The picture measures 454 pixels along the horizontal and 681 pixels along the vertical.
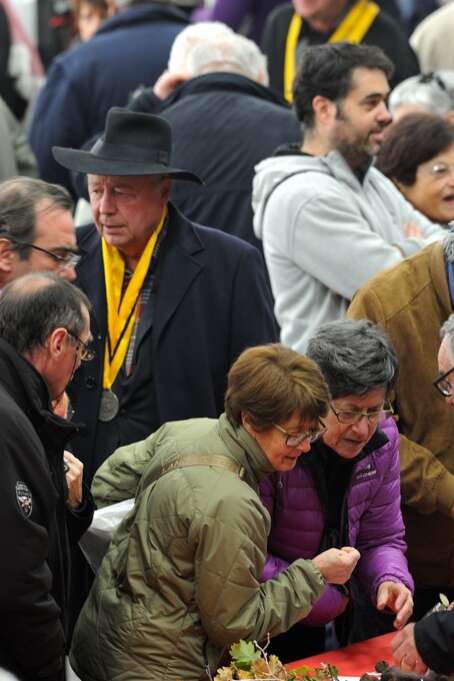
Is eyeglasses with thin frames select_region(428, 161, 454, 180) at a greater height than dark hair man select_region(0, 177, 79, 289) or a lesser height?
lesser

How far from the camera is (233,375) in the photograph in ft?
13.2

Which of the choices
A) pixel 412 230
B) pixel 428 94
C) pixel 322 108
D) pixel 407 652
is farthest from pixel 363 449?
pixel 428 94

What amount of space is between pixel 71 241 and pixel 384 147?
167 centimetres

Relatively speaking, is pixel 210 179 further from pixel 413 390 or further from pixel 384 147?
pixel 413 390

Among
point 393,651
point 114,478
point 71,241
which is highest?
point 71,241

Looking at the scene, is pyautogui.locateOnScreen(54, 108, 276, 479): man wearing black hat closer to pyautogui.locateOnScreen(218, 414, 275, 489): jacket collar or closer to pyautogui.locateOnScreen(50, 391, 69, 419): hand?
pyautogui.locateOnScreen(50, 391, 69, 419): hand

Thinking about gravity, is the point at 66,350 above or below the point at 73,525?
above

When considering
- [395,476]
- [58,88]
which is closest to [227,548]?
[395,476]

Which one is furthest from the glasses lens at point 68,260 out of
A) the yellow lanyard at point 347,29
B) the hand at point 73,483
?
the yellow lanyard at point 347,29

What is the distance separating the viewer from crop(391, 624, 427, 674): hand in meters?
4.06

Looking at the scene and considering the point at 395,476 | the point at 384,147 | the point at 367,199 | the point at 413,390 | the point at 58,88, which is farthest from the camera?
the point at 58,88

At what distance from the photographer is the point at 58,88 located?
778cm

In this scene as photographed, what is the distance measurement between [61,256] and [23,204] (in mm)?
204

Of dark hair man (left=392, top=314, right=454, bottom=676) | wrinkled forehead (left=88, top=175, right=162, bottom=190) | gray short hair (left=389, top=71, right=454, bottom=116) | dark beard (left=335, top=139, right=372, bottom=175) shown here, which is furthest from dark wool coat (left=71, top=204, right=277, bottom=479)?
gray short hair (left=389, top=71, right=454, bottom=116)
